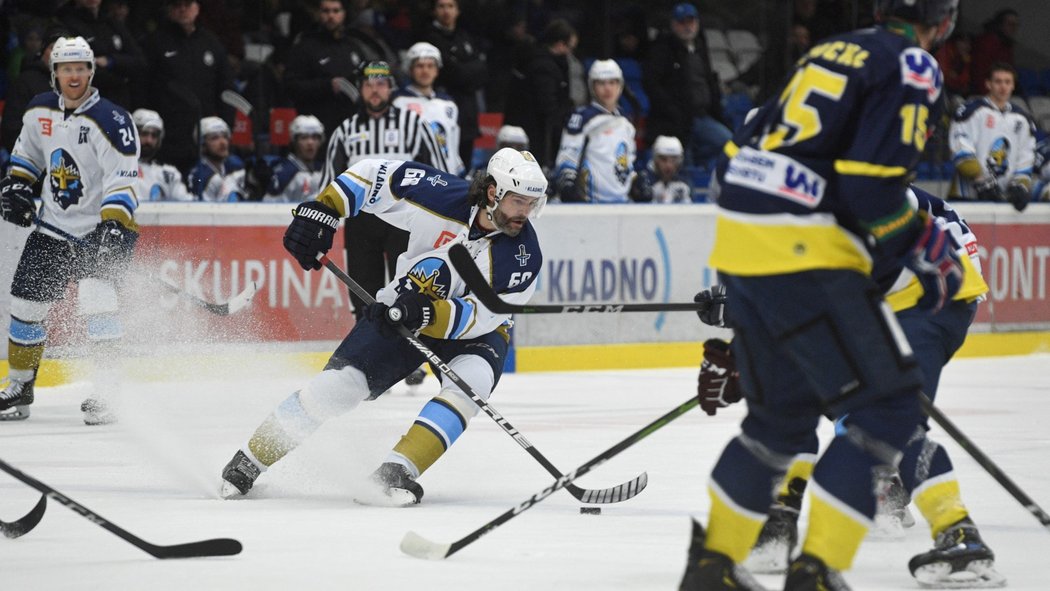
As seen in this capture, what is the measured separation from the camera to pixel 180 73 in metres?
9.34

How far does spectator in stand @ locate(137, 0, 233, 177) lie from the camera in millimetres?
9305

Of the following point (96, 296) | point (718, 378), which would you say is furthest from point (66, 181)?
point (718, 378)

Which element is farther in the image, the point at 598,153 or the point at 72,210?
the point at 598,153

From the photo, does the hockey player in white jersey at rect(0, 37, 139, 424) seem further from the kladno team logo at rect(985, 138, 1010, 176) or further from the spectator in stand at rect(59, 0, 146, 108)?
the kladno team logo at rect(985, 138, 1010, 176)

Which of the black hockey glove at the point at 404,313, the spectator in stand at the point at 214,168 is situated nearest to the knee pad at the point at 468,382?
the black hockey glove at the point at 404,313

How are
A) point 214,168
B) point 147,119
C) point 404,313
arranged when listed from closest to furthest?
point 404,313 → point 147,119 → point 214,168

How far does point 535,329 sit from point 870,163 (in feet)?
20.8

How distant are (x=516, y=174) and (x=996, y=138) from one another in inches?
275

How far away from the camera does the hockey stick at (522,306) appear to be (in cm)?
378

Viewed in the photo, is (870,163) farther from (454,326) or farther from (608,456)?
(454,326)

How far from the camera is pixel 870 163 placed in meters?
3.01

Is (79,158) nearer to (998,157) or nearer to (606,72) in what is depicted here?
(606,72)

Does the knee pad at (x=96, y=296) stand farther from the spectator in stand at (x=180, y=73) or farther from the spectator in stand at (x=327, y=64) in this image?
the spectator in stand at (x=327, y=64)

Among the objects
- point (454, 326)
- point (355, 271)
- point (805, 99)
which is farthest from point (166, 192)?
point (805, 99)
